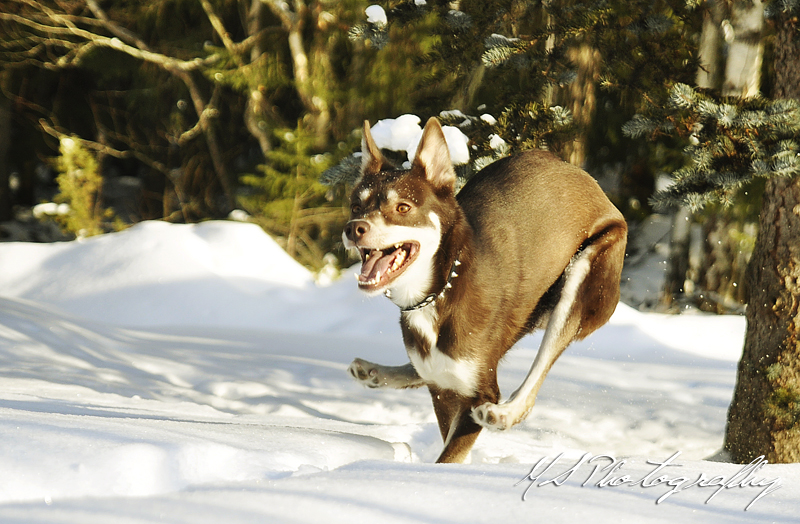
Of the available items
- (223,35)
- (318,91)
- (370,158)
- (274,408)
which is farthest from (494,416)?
(223,35)

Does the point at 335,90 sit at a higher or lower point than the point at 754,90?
lower

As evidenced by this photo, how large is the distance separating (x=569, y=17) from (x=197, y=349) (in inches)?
169

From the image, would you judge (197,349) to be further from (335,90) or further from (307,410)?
(335,90)

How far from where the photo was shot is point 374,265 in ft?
10.5

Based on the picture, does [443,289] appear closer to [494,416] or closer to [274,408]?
[494,416]

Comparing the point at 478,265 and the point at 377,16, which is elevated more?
the point at 377,16

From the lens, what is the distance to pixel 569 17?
167 inches

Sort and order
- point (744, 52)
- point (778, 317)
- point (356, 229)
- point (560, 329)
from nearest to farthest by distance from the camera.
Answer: point (356, 229) < point (560, 329) < point (778, 317) < point (744, 52)

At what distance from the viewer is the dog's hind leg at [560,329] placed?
3486 millimetres

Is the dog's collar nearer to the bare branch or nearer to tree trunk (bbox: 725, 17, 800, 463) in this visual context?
tree trunk (bbox: 725, 17, 800, 463)

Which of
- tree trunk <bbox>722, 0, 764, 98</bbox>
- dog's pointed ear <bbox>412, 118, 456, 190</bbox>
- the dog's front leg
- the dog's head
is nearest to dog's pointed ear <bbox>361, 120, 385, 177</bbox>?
the dog's head

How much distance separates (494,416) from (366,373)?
2.77ft

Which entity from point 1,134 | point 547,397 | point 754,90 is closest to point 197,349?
point 547,397

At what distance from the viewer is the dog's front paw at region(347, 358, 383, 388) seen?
391 cm
